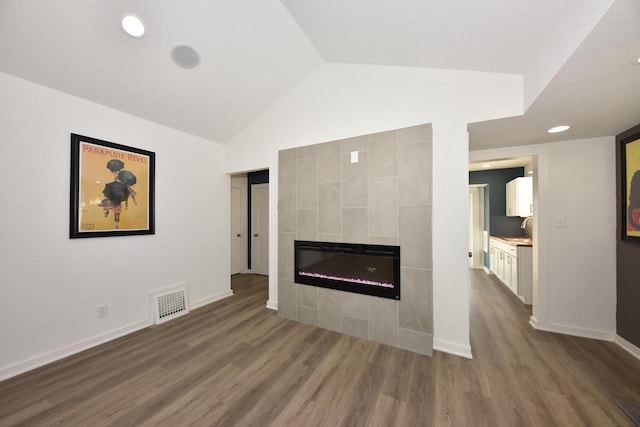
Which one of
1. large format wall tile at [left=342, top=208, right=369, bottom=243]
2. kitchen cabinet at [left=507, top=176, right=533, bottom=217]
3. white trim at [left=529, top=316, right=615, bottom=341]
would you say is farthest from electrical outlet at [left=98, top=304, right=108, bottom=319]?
kitchen cabinet at [left=507, top=176, right=533, bottom=217]

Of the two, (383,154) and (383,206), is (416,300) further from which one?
(383,154)

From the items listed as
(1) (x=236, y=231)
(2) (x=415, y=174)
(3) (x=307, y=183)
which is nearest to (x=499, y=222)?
(2) (x=415, y=174)

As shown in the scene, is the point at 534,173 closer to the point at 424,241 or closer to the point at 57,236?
the point at 424,241

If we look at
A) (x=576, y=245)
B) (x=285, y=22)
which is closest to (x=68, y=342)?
(x=285, y=22)

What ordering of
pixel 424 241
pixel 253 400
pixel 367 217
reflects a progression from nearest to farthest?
pixel 253 400 → pixel 424 241 → pixel 367 217

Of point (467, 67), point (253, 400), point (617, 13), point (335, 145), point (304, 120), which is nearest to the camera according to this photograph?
point (617, 13)

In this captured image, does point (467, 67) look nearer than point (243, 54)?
Yes

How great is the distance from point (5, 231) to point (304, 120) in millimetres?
2977

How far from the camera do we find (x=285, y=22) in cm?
211

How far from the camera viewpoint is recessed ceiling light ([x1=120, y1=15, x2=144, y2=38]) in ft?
5.77

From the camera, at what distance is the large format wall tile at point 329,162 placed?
8.52 feet

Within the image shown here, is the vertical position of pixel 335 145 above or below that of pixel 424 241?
above

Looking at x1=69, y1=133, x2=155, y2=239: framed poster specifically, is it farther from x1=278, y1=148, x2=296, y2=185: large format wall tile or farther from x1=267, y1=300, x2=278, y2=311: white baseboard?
x1=267, y1=300, x2=278, y2=311: white baseboard

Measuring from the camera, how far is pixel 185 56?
2.16m
